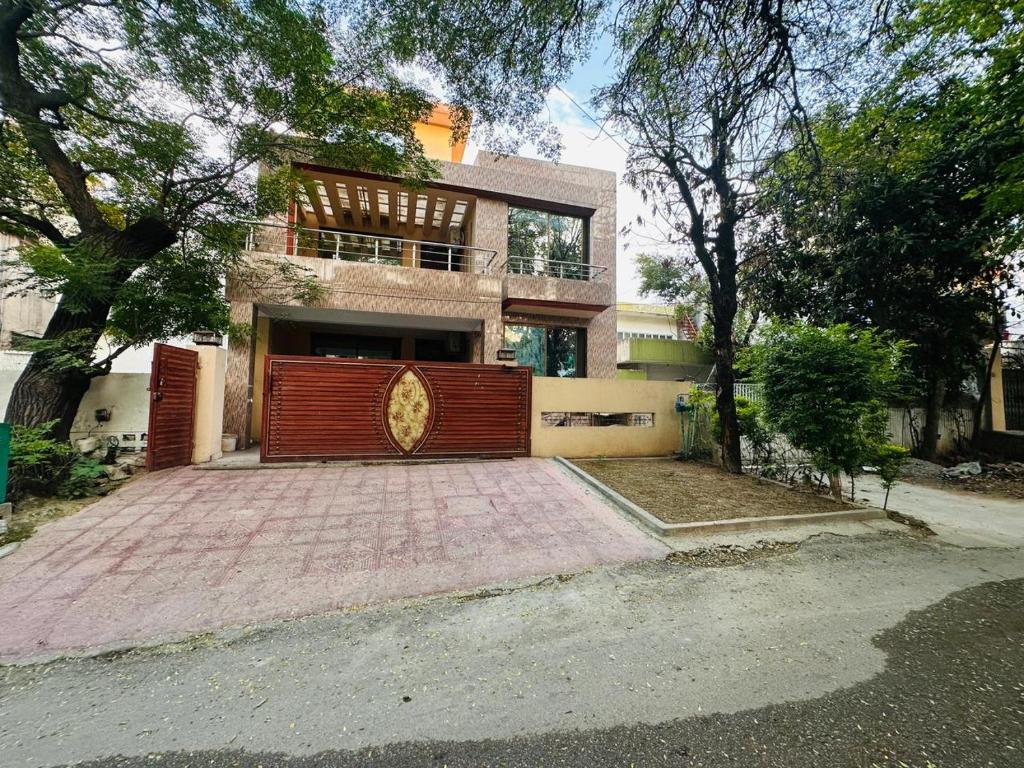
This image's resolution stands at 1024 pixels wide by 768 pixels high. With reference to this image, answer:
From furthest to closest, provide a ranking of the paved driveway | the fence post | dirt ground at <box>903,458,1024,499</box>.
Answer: dirt ground at <box>903,458,1024,499</box> < the fence post < the paved driveway

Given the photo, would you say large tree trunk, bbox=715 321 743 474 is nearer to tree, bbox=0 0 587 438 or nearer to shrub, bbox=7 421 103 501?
tree, bbox=0 0 587 438

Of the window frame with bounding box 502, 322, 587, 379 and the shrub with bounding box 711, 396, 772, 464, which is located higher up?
the window frame with bounding box 502, 322, 587, 379

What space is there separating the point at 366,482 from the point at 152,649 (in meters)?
3.45

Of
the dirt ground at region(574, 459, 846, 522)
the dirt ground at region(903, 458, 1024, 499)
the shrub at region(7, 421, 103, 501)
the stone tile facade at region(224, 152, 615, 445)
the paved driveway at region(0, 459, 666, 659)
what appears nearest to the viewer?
the paved driveway at region(0, 459, 666, 659)

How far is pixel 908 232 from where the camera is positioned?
914 cm

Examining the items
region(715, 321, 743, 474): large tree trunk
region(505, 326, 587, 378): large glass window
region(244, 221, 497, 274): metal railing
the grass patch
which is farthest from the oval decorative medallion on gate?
region(715, 321, 743, 474): large tree trunk

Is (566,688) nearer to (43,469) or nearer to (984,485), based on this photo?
(43,469)

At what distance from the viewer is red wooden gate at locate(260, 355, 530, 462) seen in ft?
21.9

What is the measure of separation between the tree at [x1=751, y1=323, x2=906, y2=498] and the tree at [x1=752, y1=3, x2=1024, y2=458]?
9.35 ft

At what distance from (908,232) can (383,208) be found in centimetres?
1314

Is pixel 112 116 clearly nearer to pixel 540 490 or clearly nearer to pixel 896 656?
pixel 540 490

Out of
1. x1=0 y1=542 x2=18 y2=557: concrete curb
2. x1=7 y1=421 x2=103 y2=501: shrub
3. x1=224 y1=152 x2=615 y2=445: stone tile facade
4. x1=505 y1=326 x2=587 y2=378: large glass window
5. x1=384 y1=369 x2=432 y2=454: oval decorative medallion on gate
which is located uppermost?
x1=224 y1=152 x2=615 y2=445: stone tile facade

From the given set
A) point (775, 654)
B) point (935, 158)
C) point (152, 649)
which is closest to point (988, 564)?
point (775, 654)

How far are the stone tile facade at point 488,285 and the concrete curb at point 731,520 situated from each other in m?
5.63
